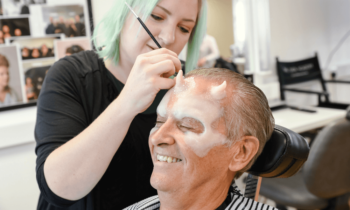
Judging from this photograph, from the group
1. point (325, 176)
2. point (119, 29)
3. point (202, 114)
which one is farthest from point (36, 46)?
point (325, 176)

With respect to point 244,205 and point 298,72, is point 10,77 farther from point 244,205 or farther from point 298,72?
Result: point 298,72

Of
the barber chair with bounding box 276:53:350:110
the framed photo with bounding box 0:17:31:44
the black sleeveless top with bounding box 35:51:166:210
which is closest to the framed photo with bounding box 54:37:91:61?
the framed photo with bounding box 0:17:31:44

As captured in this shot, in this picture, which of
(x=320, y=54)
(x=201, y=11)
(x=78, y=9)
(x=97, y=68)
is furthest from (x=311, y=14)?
(x=97, y=68)

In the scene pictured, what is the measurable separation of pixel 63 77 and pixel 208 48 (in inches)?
71.8

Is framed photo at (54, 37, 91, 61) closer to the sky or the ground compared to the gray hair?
closer to the sky

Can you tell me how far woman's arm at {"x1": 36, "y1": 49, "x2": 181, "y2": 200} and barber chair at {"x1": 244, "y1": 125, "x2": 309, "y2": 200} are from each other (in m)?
0.33

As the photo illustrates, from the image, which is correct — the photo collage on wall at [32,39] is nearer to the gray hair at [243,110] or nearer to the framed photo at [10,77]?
the framed photo at [10,77]

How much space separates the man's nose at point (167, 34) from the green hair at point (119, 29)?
7 cm

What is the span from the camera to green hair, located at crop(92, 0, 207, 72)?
0.93 m

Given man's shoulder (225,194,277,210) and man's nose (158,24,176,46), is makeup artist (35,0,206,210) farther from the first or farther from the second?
man's shoulder (225,194,277,210)

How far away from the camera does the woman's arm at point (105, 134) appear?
71 cm

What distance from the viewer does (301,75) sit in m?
3.22

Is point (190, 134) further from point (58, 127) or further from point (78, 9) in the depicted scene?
point (78, 9)

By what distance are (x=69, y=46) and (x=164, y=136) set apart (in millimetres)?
1634
